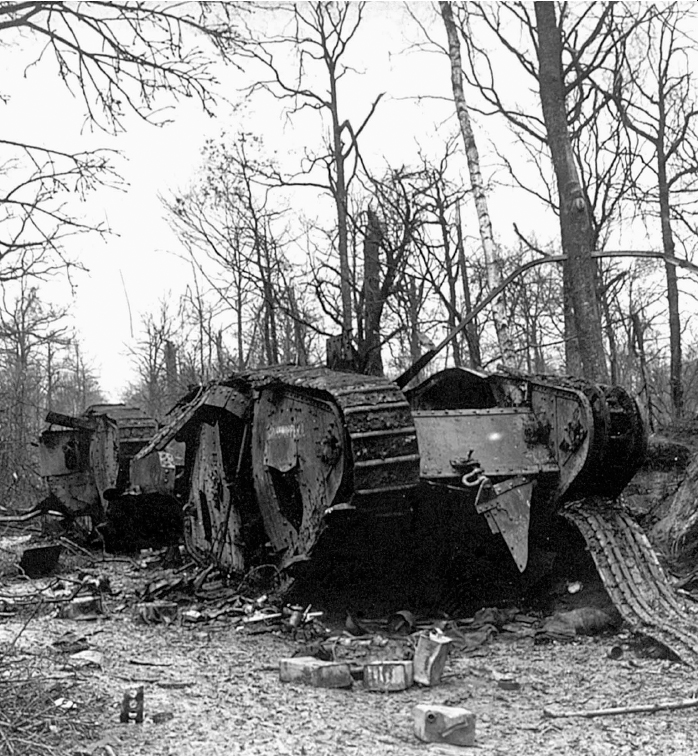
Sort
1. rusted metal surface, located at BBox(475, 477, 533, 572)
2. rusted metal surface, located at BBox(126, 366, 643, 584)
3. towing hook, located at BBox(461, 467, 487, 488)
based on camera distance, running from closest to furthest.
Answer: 1. rusted metal surface, located at BBox(126, 366, 643, 584)
2. rusted metal surface, located at BBox(475, 477, 533, 572)
3. towing hook, located at BBox(461, 467, 487, 488)

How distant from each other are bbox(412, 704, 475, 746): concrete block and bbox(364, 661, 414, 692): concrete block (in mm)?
914

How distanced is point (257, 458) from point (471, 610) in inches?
88.4

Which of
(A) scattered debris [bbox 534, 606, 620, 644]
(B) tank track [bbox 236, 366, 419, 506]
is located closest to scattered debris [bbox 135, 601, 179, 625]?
(B) tank track [bbox 236, 366, 419, 506]

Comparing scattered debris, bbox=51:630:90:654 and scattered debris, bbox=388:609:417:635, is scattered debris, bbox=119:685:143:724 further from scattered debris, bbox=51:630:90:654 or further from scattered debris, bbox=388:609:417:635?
scattered debris, bbox=388:609:417:635

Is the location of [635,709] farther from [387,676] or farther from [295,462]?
[295,462]

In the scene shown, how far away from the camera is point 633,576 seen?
6.66m

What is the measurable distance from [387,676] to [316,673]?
1.24 feet

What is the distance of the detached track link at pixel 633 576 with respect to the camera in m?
5.85

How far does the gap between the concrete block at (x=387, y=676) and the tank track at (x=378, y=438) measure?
58.2 inches

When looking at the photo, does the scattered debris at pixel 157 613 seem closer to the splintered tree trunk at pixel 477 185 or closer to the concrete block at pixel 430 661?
the concrete block at pixel 430 661

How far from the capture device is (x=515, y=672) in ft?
18.6

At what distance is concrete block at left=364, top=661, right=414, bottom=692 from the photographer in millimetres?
5176

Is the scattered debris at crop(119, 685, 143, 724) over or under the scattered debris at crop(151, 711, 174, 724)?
over

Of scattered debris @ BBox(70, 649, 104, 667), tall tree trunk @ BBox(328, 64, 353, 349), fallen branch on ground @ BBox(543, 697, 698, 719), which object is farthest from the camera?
tall tree trunk @ BBox(328, 64, 353, 349)
